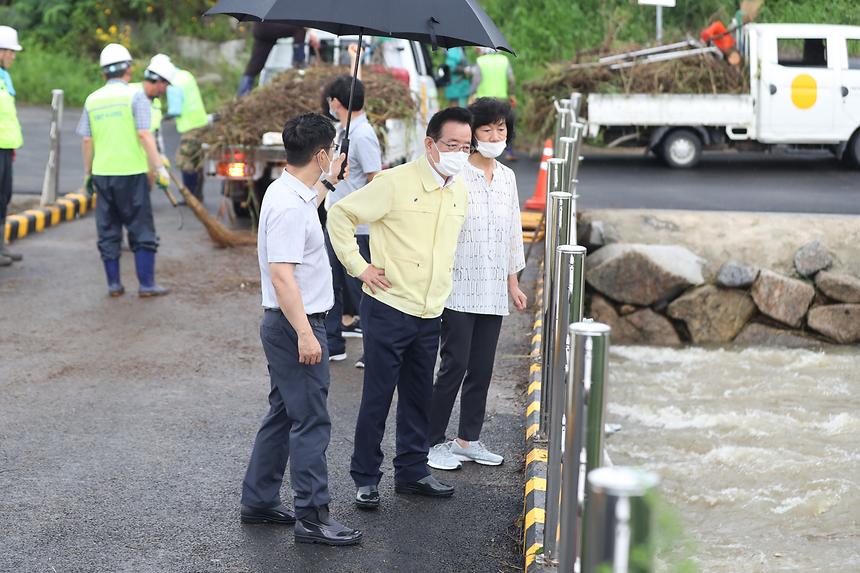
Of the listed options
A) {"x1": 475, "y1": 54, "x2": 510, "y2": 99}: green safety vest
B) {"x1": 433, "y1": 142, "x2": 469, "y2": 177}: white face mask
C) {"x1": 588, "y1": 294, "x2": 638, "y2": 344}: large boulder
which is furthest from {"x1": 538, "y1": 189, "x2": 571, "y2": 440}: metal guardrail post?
{"x1": 475, "y1": 54, "x2": 510, "y2": 99}: green safety vest

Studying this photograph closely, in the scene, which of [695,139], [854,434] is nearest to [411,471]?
[854,434]

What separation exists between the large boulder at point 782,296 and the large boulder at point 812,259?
14 centimetres

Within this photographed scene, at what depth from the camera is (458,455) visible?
6031 mm

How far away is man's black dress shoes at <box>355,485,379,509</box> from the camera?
17.6 feet

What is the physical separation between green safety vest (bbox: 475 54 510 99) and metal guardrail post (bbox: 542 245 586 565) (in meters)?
11.7

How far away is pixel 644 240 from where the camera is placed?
11.7 meters

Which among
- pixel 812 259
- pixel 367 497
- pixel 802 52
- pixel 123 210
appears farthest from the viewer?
pixel 802 52

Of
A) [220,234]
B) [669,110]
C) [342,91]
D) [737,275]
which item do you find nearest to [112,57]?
[220,234]

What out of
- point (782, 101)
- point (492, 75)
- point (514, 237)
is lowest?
point (514, 237)

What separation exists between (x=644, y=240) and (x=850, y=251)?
1870mm

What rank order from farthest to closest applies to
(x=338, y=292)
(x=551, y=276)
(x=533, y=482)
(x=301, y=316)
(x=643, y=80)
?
(x=643, y=80)
(x=338, y=292)
(x=551, y=276)
(x=533, y=482)
(x=301, y=316)

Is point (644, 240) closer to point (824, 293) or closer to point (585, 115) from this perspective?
point (824, 293)

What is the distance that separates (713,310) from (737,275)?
1.28 ft

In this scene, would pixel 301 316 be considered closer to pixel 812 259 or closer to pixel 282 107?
pixel 282 107
